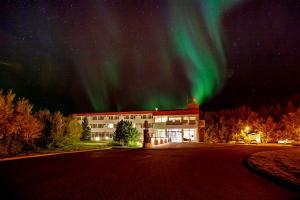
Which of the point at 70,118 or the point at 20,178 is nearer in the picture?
the point at 20,178

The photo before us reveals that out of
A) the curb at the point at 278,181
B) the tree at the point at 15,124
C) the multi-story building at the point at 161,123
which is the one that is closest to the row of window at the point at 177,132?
the multi-story building at the point at 161,123

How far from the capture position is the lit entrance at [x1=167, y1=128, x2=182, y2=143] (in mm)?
61594

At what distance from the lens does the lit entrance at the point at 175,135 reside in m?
61.6

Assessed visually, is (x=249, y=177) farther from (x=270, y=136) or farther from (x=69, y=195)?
(x=270, y=136)

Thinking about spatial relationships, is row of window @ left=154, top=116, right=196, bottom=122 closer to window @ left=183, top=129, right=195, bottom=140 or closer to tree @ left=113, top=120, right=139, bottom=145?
window @ left=183, top=129, right=195, bottom=140

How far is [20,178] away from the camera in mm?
9930

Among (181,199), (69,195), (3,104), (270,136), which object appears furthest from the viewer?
(270,136)

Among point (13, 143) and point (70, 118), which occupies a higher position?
point (70, 118)

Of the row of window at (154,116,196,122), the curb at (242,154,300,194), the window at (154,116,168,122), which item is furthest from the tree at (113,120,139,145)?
the curb at (242,154,300,194)

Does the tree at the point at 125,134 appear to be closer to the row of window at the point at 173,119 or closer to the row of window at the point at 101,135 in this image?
the row of window at the point at 173,119

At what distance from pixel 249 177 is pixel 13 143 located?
20.1 metres

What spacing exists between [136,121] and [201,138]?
626 inches

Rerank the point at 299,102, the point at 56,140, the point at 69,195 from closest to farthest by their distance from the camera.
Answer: the point at 69,195
the point at 56,140
the point at 299,102

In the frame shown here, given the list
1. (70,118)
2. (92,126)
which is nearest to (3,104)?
(70,118)
